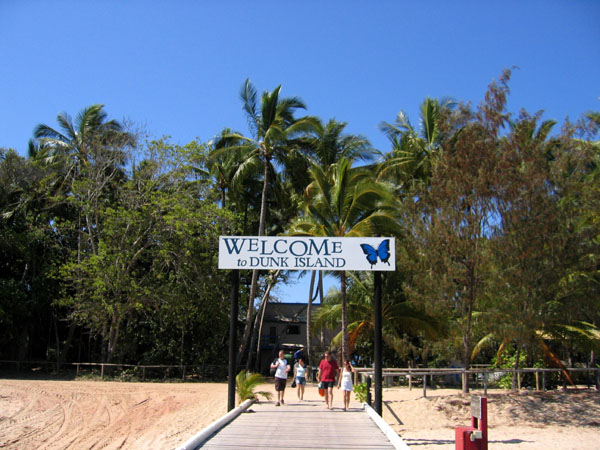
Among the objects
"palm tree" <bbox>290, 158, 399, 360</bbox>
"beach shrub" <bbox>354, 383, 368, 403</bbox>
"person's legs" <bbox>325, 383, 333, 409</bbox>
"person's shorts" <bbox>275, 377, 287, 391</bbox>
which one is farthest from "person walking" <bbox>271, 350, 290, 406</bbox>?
"palm tree" <bbox>290, 158, 399, 360</bbox>

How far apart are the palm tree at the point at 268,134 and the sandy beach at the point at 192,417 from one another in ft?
32.0

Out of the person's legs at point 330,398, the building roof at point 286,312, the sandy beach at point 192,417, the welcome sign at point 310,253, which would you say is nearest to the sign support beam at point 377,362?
the welcome sign at point 310,253

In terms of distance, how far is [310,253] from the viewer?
1259 cm

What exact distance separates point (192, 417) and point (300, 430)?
6672mm

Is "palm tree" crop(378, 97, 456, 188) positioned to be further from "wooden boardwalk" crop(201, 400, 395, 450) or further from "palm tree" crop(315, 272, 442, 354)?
"wooden boardwalk" crop(201, 400, 395, 450)

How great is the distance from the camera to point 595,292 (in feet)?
61.7

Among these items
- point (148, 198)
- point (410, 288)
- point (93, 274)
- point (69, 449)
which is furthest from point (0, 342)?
point (410, 288)

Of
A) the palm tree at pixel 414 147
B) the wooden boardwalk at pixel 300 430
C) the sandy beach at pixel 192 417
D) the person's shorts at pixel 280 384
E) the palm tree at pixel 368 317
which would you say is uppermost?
the palm tree at pixel 414 147

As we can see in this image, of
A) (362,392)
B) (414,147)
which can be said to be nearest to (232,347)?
(362,392)

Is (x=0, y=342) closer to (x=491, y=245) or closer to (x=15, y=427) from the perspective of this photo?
(x=15, y=427)

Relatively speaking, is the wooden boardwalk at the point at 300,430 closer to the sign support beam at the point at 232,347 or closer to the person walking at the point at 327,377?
the person walking at the point at 327,377

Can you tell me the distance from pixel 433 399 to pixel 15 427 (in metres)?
12.6

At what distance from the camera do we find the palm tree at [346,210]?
69.1 ft

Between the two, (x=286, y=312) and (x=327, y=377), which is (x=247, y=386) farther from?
(x=286, y=312)
